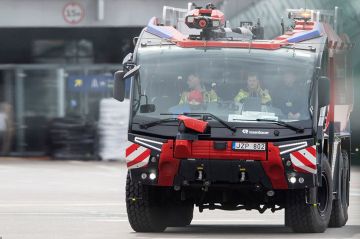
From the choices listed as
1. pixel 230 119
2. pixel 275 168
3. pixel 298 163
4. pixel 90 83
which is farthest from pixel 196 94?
pixel 90 83

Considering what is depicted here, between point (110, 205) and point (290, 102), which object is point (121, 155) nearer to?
point (110, 205)

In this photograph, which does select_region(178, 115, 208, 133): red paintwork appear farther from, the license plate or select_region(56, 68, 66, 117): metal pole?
select_region(56, 68, 66, 117): metal pole

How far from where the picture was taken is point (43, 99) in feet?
115

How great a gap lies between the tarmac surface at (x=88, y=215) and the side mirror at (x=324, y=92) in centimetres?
81

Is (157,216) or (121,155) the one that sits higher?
(157,216)

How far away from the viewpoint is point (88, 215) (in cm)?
1683

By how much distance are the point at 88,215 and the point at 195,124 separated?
4.65 m

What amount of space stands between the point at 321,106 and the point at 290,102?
31cm

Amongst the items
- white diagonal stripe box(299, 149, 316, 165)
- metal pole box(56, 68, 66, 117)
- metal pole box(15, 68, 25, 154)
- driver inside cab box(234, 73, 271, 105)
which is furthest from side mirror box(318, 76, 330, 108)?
metal pole box(15, 68, 25, 154)

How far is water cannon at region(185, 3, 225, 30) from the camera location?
13.5 m

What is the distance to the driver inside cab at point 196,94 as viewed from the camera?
13.1 meters

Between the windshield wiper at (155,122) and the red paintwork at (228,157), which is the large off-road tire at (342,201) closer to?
the red paintwork at (228,157)

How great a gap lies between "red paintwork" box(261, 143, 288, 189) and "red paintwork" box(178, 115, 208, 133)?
66 cm

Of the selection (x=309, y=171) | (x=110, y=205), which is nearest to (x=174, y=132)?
(x=309, y=171)
